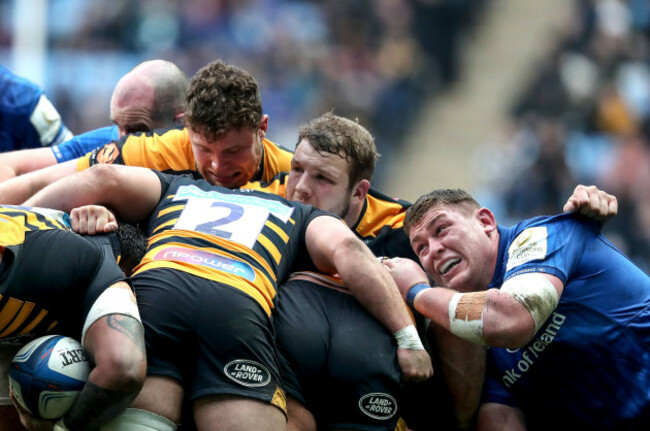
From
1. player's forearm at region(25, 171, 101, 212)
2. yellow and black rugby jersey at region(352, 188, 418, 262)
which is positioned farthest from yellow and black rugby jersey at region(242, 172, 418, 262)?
player's forearm at region(25, 171, 101, 212)

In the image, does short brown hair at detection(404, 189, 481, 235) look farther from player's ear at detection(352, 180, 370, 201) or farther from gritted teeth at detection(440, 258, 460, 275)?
player's ear at detection(352, 180, 370, 201)

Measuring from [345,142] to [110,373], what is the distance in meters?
2.11

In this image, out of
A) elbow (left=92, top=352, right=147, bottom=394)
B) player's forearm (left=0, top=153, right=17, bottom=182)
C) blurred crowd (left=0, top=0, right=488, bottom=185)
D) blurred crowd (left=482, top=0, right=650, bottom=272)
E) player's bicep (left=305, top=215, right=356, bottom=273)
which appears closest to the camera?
elbow (left=92, top=352, right=147, bottom=394)

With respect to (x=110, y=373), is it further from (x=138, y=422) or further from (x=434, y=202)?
(x=434, y=202)

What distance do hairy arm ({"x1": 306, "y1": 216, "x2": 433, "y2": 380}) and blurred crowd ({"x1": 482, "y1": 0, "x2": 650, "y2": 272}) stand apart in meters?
8.95

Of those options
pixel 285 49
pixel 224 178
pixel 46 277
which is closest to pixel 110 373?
pixel 46 277

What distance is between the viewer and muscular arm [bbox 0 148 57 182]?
5520mm

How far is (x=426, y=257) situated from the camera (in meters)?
4.46

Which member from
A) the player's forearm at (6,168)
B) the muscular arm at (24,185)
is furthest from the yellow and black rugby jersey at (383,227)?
the player's forearm at (6,168)

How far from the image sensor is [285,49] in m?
15.0

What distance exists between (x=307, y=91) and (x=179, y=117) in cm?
878

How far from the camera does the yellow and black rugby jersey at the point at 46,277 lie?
3.64 metres

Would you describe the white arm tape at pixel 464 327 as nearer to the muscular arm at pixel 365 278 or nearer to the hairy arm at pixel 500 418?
the muscular arm at pixel 365 278

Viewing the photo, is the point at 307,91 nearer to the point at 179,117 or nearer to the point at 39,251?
the point at 179,117
